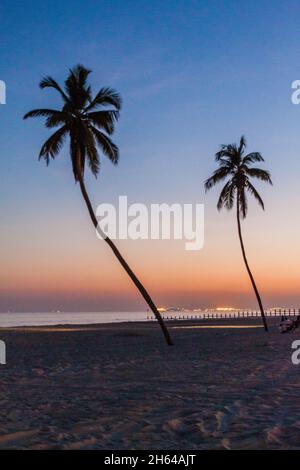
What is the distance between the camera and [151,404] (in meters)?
9.23

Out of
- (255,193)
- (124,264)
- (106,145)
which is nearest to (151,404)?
(124,264)

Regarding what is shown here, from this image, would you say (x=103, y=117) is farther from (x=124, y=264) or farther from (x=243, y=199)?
(x=243, y=199)

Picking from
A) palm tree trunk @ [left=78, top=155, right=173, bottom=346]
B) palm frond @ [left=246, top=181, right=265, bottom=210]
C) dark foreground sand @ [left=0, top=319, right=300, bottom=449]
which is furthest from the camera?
palm frond @ [left=246, top=181, right=265, bottom=210]

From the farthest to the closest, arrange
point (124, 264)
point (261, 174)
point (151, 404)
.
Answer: point (261, 174) < point (124, 264) < point (151, 404)

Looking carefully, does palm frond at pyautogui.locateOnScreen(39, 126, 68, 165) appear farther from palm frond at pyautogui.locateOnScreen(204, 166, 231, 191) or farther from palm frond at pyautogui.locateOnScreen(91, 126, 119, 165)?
palm frond at pyautogui.locateOnScreen(204, 166, 231, 191)

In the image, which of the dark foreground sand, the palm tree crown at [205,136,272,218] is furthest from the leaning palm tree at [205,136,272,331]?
the dark foreground sand

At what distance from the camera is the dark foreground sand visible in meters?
6.80

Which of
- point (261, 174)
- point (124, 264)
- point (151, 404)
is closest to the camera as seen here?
point (151, 404)

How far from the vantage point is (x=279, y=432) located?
6945 mm

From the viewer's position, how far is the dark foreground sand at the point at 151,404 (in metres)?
6.80

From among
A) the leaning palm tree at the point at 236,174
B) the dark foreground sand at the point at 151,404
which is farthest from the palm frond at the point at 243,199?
the dark foreground sand at the point at 151,404

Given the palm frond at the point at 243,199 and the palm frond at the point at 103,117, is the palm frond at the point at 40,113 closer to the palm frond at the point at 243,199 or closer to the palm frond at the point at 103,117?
the palm frond at the point at 103,117

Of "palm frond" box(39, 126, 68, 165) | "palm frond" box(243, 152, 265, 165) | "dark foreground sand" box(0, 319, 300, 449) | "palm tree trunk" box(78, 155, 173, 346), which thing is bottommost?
"dark foreground sand" box(0, 319, 300, 449)
